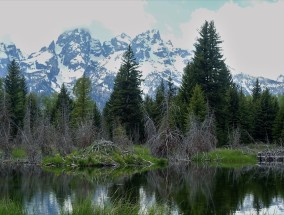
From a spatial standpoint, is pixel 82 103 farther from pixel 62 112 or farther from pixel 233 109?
pixel 233 109

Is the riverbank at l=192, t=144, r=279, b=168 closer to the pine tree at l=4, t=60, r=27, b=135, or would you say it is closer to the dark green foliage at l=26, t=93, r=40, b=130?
the dark green foliage at l=26, t=93, r=40, b=130

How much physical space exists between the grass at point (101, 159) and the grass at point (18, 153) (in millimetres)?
4601

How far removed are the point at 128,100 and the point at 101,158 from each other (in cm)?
2122

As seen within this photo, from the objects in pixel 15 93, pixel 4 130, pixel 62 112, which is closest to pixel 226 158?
pixel 62 112

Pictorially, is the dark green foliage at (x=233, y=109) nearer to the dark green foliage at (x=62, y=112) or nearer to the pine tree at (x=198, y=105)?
the pine tree at (x=198, y=105)

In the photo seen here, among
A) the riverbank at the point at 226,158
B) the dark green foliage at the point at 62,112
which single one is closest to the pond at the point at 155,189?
the riverbank at the point at 226,158

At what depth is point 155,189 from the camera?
70.4 feet

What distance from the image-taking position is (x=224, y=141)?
Result: 51.2 m

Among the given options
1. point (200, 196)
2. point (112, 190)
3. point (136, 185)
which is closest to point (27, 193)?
point (112, 190)

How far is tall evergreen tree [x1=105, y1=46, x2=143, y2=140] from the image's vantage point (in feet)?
173

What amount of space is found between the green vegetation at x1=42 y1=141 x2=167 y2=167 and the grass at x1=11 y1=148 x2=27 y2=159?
4.60m

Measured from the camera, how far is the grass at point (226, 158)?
38.5m

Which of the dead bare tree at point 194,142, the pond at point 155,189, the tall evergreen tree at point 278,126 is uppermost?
the tall evergreen tree at point 278,126

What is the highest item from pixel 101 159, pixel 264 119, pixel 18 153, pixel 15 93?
pixel 15 93
